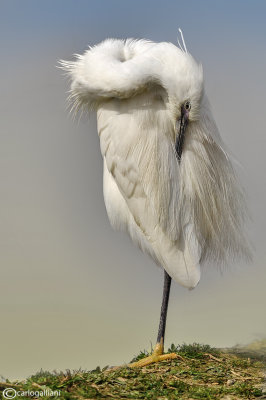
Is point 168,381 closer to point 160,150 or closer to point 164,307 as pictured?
point 164,307

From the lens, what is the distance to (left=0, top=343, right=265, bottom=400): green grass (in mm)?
4223

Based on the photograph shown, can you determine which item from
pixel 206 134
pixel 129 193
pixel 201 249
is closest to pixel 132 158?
pixel 129 193

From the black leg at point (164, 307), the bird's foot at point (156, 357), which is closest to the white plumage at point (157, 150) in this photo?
the black leg at point (164, 307)

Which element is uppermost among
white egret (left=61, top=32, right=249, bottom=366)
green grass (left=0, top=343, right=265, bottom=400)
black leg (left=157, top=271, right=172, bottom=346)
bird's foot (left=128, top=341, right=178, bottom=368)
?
white egret (left=61, top=32, right=249, bottom=366)

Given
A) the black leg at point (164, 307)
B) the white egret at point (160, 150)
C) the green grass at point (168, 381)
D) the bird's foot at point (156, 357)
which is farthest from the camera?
the black leg at point (164, 307)

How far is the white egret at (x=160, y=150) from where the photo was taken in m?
4.77

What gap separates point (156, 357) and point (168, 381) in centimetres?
42

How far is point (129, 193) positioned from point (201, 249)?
2.54 ft

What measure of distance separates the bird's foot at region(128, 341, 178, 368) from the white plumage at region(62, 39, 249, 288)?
630 millimetres

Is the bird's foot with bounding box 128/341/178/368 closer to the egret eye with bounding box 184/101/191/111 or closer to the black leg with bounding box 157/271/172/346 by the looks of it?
the black leg with bounding box 157/271/172/346

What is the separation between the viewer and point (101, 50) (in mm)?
5086

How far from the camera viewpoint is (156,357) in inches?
196

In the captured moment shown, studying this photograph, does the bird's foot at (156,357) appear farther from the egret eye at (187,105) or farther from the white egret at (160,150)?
the egret eye at (187,105)

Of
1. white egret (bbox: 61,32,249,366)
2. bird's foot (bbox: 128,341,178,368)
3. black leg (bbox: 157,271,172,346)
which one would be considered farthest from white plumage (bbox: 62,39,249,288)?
bird's foot (bbox: 128,341,178,368)
